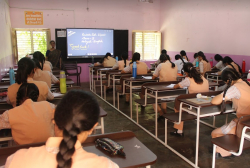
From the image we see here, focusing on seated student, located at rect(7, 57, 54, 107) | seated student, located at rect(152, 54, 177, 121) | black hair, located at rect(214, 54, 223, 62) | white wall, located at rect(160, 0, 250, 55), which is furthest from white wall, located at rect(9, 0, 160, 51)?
seated student, located at rect(7, 57, 54, 107)

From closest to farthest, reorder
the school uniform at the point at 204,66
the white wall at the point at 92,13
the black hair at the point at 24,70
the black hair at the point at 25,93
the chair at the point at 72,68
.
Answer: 1. the black hair at the point at 25,93
2. the black hair at the point at 24,70
3. the school uniform at the point at 204,66
4. the white wall at the point at 92,13
5. the chair at the point at 72,68

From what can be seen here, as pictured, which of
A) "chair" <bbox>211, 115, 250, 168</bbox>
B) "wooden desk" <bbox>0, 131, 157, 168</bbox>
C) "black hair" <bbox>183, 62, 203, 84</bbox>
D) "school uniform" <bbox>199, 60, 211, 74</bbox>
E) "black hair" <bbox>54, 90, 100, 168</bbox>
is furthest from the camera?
"school uniform" <bbox>199, 60, 211, 74</bbox>

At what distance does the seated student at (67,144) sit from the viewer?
0.85 metres

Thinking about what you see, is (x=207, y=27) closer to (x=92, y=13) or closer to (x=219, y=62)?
(x=219, y=62)

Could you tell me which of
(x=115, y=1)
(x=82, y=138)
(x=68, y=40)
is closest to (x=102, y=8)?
(x=115, y=1)

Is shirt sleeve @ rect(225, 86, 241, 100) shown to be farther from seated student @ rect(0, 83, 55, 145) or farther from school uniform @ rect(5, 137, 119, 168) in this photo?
school uniform @ rect(5, 137, 119, 168)

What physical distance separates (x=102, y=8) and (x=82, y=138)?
7.90 metres

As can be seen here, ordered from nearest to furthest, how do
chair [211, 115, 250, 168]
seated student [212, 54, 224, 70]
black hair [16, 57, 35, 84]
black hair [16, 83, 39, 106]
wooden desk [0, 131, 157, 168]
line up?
wooden desk [0, 131, 157, 168] < black hair [16, 83, 39, 106] < chair [211, 115, 250, 168] < black hair [16, 57, 35, 84] < seated student [212, 54, 224, 70]

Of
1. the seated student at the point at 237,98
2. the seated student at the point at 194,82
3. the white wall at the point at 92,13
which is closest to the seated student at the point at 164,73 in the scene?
the seated student at the point at 194,82

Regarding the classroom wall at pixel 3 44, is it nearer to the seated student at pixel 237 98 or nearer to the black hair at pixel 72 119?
the seated student at pixel 237 98

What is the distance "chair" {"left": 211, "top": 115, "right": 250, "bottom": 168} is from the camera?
6.43 feet

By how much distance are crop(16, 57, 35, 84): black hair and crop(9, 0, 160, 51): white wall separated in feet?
18.6

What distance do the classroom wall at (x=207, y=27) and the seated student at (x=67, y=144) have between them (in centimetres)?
575

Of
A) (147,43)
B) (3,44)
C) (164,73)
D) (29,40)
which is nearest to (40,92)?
(164,73)
